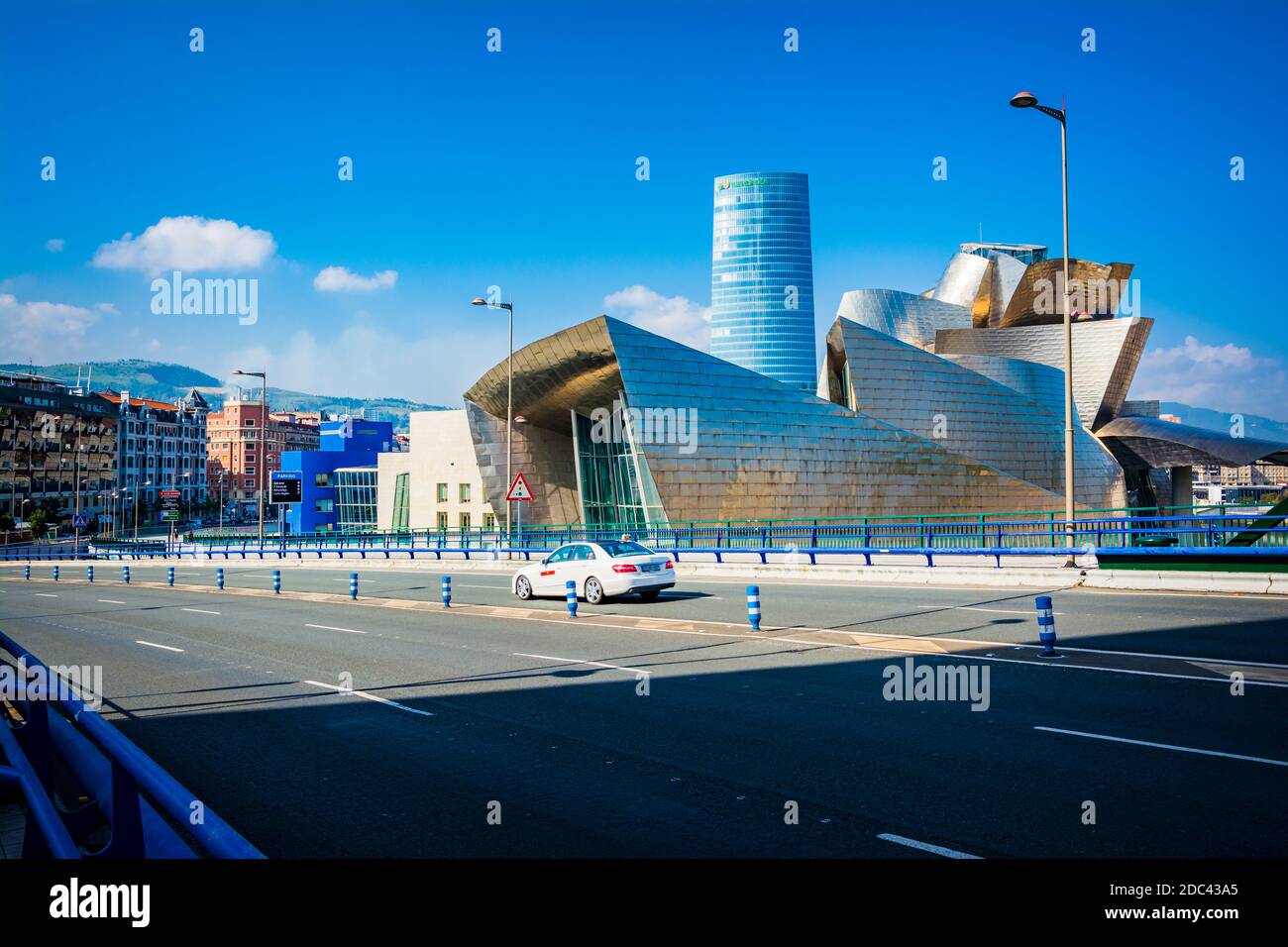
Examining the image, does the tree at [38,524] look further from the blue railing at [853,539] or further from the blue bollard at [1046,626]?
the blue bollard at [1046,626]

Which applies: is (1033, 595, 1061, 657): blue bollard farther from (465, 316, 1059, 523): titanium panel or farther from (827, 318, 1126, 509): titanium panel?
(827, 318, 1126, 509): titanium panel

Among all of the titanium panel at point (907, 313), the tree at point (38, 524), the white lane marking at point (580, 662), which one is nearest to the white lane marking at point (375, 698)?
the white lane marking at point (580, 662)

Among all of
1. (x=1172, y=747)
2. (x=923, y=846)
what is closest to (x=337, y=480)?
(x=1172, y=747)

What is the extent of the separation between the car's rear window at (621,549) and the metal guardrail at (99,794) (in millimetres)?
13781

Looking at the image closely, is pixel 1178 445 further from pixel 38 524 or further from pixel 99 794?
pixel 38 524

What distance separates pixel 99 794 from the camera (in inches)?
232

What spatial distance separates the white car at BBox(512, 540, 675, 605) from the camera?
20.6 m

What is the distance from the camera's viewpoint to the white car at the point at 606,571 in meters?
20.6

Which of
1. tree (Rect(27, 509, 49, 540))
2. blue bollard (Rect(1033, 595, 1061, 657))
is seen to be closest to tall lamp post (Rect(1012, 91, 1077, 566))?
blue bollard (Rect(1033, 595, 1061, 657))

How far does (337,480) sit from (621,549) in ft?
294

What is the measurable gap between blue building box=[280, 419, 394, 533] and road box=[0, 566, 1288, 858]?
83.9 m

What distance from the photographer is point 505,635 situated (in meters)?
16.5
